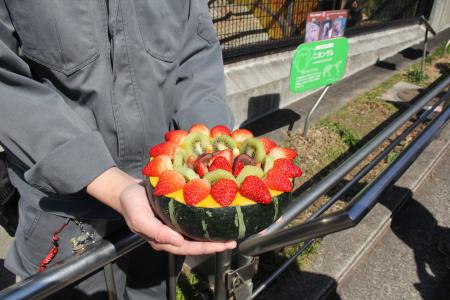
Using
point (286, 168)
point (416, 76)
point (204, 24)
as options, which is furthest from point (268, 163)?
point (416, 76)

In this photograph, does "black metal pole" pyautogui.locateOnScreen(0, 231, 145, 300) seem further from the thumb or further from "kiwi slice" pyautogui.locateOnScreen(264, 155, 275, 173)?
"kiwi slice" pyautogui.locateOnScreen(264, 155, 275, 173)

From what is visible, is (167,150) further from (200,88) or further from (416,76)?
(416,76)

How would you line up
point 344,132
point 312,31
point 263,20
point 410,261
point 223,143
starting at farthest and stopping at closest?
1. point 263,20
2. point 344,132
3. point 312,31
4. point 410,261
5. point 223,143

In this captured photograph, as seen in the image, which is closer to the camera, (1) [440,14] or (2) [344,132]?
(2) [344,132]

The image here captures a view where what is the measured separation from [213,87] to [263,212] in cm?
74

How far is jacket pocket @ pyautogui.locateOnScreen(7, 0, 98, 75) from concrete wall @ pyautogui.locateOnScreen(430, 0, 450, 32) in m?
11.9

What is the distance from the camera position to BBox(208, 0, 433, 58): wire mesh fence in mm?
4668

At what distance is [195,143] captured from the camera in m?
1.18

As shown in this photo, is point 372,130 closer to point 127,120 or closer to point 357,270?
point 357,270

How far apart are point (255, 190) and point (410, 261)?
2432 millimetres

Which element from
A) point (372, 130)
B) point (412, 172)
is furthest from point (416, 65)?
point (412, 172)

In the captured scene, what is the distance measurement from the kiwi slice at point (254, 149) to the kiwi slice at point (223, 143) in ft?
0.12

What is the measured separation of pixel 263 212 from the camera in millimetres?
1076

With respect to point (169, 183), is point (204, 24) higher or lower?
higher
